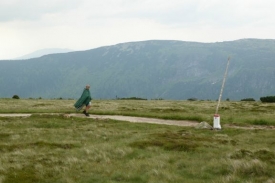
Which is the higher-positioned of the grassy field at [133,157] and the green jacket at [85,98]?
the green jacket at [85,98]

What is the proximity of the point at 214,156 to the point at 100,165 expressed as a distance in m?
5.57

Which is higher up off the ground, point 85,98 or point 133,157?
point 85,98

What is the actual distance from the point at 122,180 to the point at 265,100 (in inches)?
3273

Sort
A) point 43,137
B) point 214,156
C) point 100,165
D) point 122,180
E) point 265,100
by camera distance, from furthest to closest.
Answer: point 265,100 < point 43,137 < point 214,156 < point 100,165 < point 122,180

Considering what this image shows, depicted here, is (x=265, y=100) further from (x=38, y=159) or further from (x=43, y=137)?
(x=38, y=159)

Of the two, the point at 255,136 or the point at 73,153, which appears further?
the point at 255,136

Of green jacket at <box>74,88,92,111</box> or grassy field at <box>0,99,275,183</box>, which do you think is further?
green jacket at <box>74,88,92,111</box>

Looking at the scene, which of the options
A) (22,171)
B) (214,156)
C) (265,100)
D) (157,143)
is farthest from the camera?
(265,100)

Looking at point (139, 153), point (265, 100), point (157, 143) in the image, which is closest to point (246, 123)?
point (157, 143)

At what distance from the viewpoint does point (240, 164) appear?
14.8 m

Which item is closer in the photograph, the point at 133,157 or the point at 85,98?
the point at 133,157

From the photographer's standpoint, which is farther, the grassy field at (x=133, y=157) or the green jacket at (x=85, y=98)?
the green jacket at (x=85, y=98)

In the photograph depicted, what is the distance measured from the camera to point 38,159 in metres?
16.8

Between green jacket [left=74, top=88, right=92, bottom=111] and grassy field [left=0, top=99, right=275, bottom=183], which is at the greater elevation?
green jacket [left=74, top=88, right=92, bottom=111]
